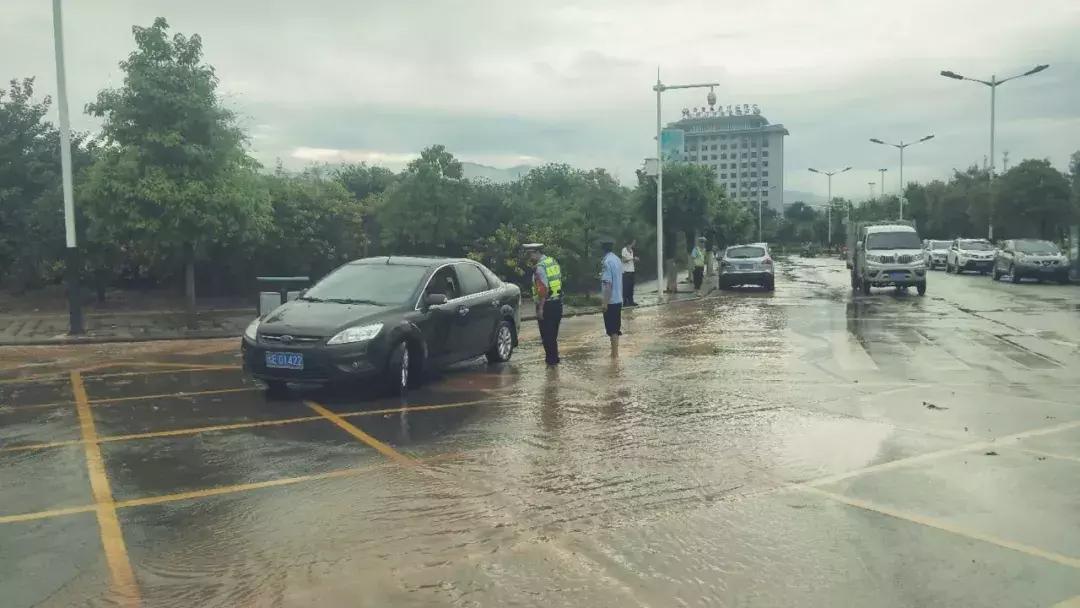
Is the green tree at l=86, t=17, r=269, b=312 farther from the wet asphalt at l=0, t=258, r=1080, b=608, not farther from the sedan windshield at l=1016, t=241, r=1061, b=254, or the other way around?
the sedan windshield at l=1016, t=241, r=1061, b=254

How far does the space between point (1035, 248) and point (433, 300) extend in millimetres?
29387

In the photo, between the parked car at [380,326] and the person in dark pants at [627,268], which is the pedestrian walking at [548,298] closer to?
the parked car at [380,326]

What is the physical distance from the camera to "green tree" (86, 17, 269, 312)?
18562mm

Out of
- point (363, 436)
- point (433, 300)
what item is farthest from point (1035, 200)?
point (363, 436)

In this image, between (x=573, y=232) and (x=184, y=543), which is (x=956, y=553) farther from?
(x=573, y=232)

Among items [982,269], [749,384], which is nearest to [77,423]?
[749,384]

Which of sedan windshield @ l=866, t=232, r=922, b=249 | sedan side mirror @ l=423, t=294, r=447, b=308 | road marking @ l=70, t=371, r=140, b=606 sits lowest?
road marking @ l=70, t=371, r=140, b=606

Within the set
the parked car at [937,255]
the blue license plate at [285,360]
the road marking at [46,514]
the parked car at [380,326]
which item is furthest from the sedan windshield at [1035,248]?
the road marking at [46,514]

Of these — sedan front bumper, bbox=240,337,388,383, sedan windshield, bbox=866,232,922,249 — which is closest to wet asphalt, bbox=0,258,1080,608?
sedan front bumper, bbox=240,337,388,383

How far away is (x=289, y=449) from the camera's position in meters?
7.41

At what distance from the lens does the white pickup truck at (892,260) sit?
26375 millimetres

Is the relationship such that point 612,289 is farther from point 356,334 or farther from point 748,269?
point 748,269

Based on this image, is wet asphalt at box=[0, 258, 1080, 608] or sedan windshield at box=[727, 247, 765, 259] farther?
sedan windshield at box=[727, 247, 765, 259]

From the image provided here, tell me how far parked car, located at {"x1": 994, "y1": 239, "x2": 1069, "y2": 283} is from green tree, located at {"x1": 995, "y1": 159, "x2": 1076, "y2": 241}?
10.4 m
